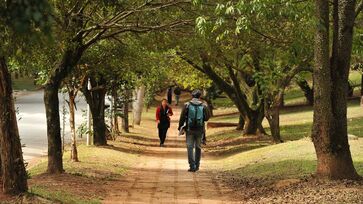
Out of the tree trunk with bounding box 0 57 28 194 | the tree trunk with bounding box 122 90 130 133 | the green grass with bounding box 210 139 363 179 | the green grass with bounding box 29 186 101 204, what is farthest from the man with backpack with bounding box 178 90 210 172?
the tree trunk with bounding box 122 90 130 133

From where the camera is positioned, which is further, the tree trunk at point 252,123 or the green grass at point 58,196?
the tree trunk at point 252,123

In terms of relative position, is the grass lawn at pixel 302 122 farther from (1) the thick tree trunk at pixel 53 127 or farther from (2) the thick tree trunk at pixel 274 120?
(1) the thick tree trunk at pixel 53 127

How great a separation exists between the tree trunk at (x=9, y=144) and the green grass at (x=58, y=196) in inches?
18.5

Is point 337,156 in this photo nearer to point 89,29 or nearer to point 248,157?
point 89,29

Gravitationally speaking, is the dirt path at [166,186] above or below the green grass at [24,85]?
below

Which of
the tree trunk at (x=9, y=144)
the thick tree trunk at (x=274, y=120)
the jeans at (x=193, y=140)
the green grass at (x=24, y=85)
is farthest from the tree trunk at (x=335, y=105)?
the green grass at (x=24, y=85)

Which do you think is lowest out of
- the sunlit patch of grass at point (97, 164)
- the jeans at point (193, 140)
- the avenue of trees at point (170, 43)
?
the sunlit patch of grass at point (97, 164)

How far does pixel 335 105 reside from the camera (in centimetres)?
1072

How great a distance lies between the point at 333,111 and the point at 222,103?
42.0 m

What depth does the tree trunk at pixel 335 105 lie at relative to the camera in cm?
1050

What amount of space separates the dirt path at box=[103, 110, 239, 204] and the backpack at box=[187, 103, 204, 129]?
1.13 meters

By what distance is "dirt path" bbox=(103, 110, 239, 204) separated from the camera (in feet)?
35.2

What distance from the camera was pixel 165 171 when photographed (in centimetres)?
1523

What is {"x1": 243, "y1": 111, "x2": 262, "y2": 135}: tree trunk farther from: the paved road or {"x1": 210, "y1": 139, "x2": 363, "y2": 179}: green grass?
the paved road
